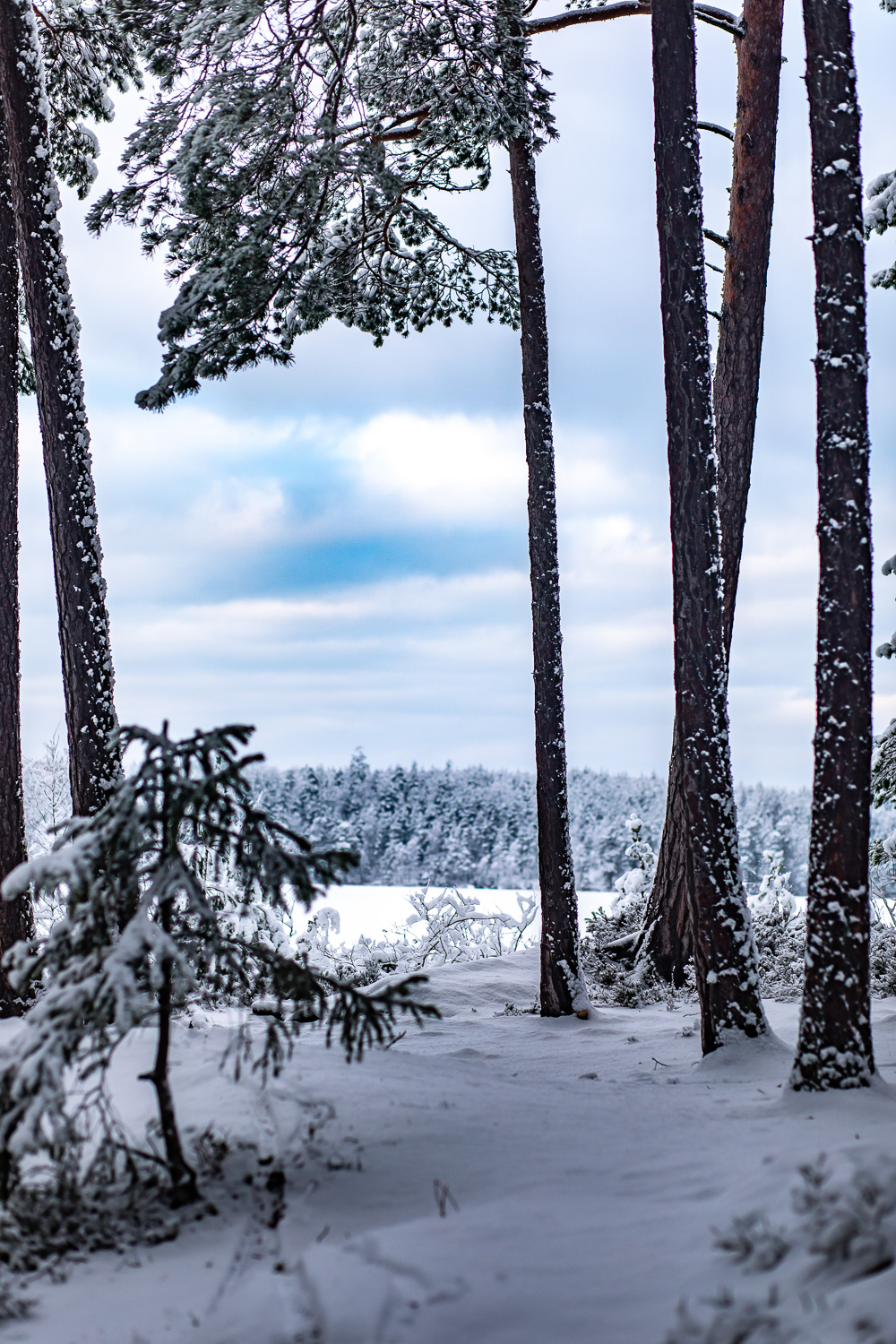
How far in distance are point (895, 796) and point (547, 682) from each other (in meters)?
3.87

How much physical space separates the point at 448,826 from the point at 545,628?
93.3 feet

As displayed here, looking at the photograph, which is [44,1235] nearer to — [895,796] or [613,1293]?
[613,1293]

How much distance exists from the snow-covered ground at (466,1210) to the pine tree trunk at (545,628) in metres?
2.75

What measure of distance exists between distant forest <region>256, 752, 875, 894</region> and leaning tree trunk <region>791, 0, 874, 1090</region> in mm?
29183

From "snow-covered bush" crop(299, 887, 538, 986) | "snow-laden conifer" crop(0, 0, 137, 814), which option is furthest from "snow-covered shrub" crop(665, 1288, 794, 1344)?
"snow-covered bush" crop(299, 887, 538, 986)

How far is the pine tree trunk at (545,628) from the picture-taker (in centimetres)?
818

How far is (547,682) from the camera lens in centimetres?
820

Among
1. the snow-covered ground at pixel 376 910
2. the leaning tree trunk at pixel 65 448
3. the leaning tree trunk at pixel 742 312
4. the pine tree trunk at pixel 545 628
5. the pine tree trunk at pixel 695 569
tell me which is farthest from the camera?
the snow-covered ground at pixel 376 910

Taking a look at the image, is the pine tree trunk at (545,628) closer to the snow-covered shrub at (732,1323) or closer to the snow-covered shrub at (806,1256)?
the snow-covered shrub at (806,1256)

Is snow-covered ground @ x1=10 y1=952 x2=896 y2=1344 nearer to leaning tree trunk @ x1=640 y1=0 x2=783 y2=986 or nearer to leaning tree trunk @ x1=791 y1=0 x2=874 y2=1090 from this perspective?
leaning tree trunk @ x1=791 y1=0 x2=874 y2=1090

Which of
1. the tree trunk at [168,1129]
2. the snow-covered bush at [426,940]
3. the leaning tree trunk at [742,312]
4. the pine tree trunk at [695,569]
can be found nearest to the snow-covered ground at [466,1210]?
the tree trunk at [168,1129]

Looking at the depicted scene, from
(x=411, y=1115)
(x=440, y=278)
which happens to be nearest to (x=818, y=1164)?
(x=411, y=1115)

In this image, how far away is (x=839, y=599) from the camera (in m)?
4.94

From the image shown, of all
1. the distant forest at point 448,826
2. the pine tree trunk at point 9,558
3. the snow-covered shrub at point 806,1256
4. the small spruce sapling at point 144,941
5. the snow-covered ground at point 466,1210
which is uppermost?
the pine tree trunk at point 9,558
